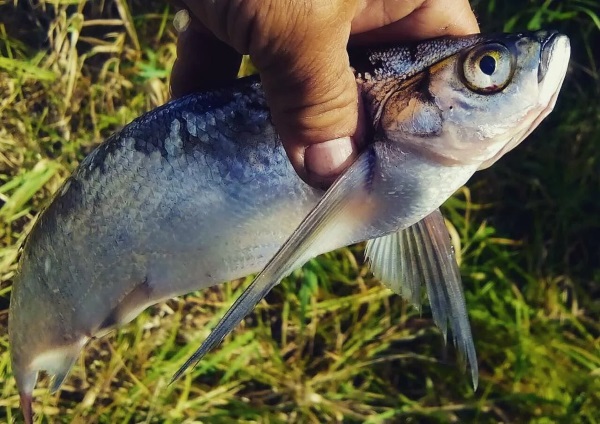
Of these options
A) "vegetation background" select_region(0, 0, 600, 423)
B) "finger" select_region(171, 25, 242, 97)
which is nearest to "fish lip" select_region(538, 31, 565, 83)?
"finger" select_region(171, 25, 242, 97)

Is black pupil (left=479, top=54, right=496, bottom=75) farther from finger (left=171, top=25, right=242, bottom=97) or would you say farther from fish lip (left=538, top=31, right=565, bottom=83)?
finger (left=171, top=25, right=242, bottom=97)

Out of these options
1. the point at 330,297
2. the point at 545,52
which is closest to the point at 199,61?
the point at 545,52

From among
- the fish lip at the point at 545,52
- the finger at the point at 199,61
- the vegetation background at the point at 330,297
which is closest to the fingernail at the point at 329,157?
the fish lip at the point at 545,52

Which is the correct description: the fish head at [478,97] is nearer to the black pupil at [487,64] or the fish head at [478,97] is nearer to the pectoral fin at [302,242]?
the black pupil at [487,64]

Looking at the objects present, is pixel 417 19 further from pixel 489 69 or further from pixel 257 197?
pixel 257 197

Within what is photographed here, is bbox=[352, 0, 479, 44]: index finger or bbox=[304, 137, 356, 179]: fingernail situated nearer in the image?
bbox=[304, 137, 356, 179]: fingernail
